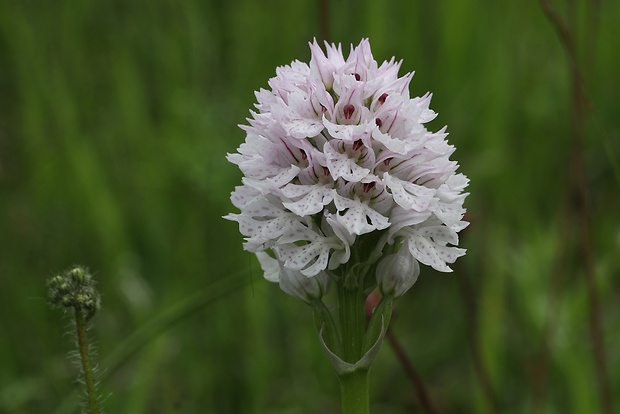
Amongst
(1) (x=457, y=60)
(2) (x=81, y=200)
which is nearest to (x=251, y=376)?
(2) (x=81, y=200)

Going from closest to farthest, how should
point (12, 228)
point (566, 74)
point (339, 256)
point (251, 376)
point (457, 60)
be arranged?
point (339, 256) → point (251, 376) → point (12, 228) → point (457, 60) → point (566, 74)

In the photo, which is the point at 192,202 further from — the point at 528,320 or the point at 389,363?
the point at 528,320

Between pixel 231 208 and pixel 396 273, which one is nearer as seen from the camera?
pixel 396 273

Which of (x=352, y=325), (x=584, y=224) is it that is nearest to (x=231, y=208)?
(x=584, y=224)

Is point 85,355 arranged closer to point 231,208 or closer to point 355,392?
point 355,392

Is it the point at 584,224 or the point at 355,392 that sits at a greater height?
the point at 584,224

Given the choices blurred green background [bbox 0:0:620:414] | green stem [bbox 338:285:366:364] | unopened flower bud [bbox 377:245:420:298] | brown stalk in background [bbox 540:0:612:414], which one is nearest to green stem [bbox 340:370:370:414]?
green stem [bbox 338:285:366:364]
